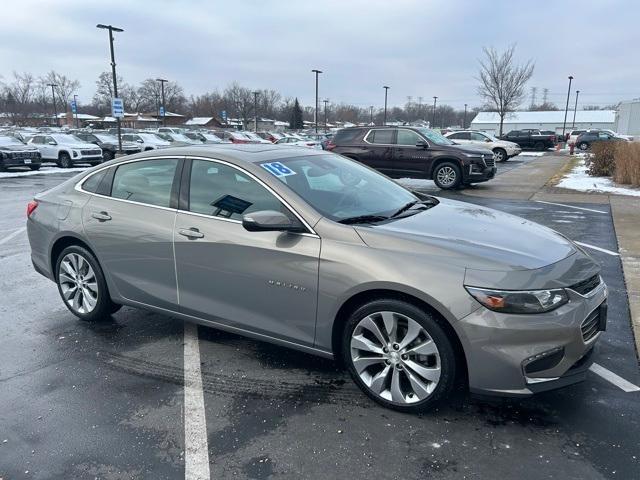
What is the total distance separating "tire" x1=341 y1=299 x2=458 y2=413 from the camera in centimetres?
291

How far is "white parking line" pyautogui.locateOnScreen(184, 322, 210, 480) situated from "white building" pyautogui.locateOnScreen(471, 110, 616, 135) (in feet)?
322

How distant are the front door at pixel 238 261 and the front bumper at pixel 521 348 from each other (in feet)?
3.37

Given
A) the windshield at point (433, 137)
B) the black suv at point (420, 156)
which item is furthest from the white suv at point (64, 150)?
the windshield at point (433, 137)

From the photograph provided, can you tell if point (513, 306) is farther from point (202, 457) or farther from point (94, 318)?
point (94, 318)

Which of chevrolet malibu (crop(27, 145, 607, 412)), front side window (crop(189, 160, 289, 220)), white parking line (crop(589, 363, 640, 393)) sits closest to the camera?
Result: chevrolet malibu (crop(27, 145, 607, 412))

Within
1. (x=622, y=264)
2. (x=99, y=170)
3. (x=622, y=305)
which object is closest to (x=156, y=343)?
(x=99, y=170)

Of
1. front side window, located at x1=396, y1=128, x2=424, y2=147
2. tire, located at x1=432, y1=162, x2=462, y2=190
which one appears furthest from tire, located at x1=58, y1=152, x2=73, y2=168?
tire, located at x1=432, y1=162, x2=462, y2=190

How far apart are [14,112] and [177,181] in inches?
3571

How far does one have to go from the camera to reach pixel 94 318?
15.0ft

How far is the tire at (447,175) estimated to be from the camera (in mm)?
13898

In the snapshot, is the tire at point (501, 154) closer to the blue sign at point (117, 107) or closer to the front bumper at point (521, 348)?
the blue sign at point (117, 107)

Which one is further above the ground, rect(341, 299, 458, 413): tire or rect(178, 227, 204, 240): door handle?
rect(178, 227, 204, 240): door handle

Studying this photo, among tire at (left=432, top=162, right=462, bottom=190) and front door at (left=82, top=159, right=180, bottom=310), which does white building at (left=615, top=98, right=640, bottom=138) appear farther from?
front door at (left=82, top=159, right=180, bottom=310)

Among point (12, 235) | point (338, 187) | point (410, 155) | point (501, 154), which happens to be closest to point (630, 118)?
point (501, 154)
